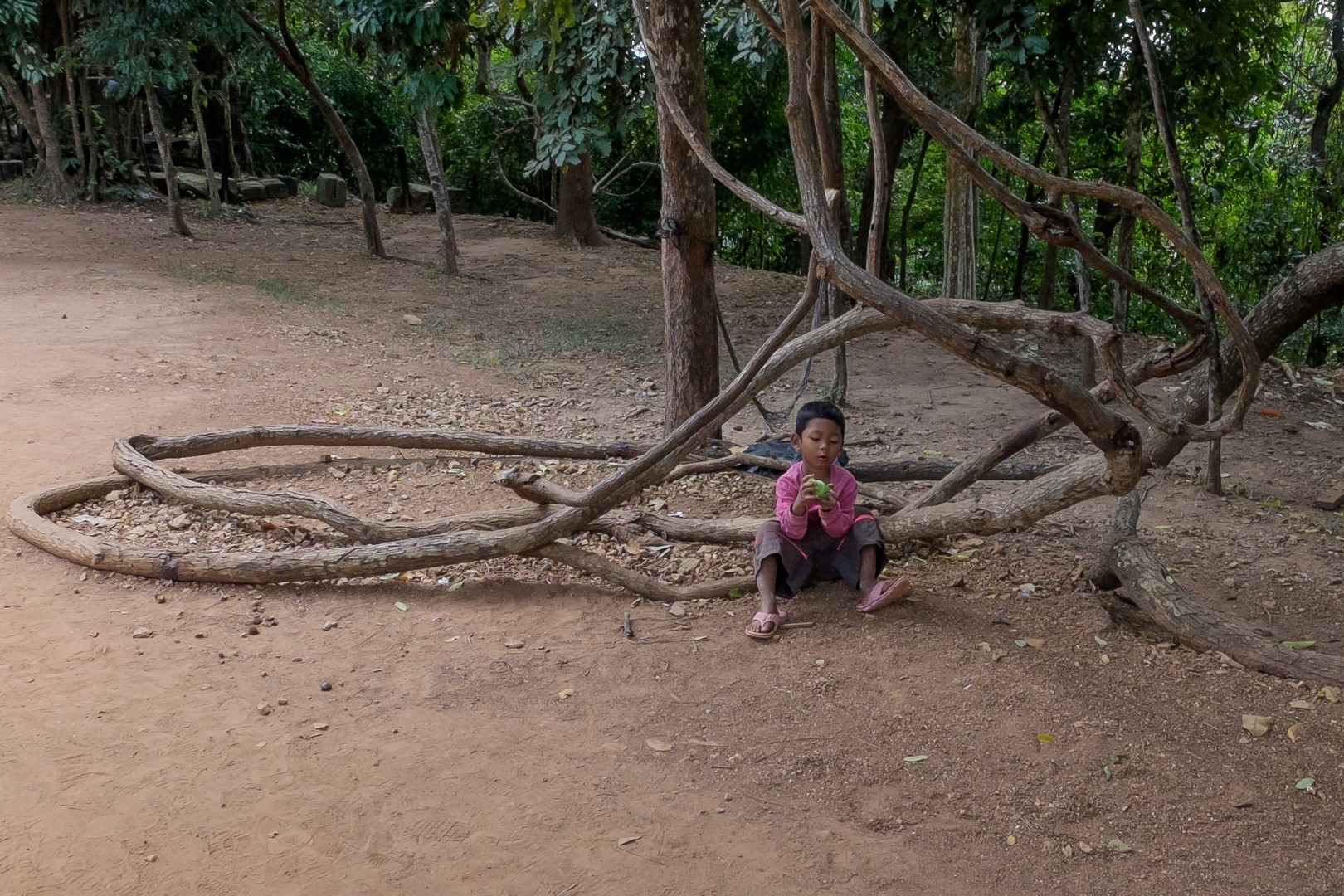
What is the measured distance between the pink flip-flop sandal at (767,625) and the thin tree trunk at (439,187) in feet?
27.9

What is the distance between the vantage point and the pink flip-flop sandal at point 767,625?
3432 millimetres

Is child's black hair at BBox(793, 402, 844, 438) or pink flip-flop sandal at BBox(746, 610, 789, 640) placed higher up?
child's black hair at BBox(793, 402, 844, 438)

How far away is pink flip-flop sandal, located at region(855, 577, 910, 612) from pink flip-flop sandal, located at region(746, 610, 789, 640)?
276 millimetres

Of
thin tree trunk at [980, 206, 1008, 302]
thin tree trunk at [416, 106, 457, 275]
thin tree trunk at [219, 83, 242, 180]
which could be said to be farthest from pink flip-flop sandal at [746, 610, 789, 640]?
Answer: thin tree trunk at [219, 83, 242, 180]

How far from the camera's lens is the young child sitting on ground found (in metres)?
3.47

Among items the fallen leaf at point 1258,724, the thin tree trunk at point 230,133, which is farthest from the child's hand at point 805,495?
the thin tree trunk at point 230,133

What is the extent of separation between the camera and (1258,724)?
113 inches

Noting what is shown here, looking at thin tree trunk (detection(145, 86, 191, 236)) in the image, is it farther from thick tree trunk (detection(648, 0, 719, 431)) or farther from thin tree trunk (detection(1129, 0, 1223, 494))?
thin tree trunk (detection(1129, 0, 1223, 494))

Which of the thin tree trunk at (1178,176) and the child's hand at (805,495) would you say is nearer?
the thin tree trunk at (1178,176)

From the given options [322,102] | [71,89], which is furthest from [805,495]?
[71,89]

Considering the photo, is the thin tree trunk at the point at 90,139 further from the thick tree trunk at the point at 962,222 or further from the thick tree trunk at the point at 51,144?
the thick tree trunk at the point at 962,222

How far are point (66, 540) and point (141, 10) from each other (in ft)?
29.9

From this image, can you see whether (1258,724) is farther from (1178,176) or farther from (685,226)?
(685,226)

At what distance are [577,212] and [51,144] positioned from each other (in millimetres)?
6609
